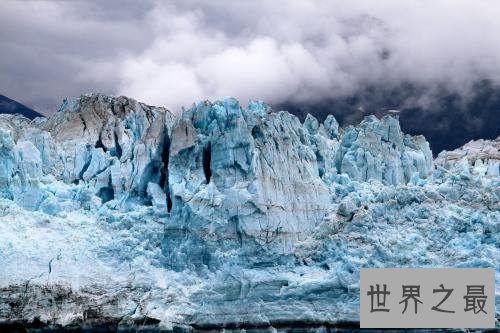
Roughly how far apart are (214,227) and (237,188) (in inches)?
75.2

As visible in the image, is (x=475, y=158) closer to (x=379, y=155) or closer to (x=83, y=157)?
(x=379, y=155)

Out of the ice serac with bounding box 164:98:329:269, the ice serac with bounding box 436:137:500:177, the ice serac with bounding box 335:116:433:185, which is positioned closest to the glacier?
the ice serac with bounding box 164:98:329:269

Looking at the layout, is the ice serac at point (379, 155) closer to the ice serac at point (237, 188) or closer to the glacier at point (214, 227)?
the glacier at point (214, 227)

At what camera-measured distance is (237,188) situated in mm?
32500

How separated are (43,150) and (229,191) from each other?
32.0 feet

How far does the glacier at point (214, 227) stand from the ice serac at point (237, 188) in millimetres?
57

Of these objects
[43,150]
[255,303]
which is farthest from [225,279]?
[43,150]

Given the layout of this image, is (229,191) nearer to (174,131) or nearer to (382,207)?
(174,131)

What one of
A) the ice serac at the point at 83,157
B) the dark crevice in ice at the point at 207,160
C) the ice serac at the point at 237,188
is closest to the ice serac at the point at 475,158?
the ice serac at the point at 237,188

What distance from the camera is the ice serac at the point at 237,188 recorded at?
31859mm

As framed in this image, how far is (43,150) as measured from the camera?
3641 cm

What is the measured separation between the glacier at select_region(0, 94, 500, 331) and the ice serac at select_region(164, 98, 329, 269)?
6 cm

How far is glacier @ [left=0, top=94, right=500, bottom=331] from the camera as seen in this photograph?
30281 mm

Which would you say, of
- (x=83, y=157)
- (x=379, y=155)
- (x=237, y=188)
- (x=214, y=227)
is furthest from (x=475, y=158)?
(x=83, y=157)
